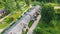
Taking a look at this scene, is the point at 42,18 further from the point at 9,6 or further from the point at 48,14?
the point at 9,6

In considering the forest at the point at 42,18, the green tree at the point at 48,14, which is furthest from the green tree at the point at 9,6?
the green tree at the point at 48,14

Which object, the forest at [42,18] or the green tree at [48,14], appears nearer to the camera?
the forest at [42,18]

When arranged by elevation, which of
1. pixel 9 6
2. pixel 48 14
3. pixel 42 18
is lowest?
pixel 42 18

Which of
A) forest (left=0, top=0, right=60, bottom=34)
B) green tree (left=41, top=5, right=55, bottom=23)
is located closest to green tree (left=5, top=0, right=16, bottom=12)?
forest (left=0, top=0, right=60, bottom=34)

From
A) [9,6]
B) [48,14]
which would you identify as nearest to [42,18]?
[48,14]

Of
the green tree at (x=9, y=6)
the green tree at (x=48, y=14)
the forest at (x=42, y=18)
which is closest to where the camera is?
the forest at (x=42, y=18)

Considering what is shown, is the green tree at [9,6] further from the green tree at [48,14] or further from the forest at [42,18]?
the green tree at [48,14]

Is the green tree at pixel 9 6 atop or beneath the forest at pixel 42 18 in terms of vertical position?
atop

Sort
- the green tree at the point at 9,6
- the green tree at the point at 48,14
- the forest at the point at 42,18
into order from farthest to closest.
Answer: the green tree at the point at 9,6 → the green tree at the point at 48,14 → the forest at the point at 42,18

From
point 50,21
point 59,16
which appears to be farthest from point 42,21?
point 59,16

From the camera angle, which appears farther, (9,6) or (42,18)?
(9,6)

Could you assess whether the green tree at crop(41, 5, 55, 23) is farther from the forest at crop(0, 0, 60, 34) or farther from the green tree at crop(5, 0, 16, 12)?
the green tree at crop(5, 0, 16, 12)

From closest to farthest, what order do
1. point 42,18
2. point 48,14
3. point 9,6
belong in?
point 48,14
point 42,18
point 9,6

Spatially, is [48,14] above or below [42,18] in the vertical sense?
above
